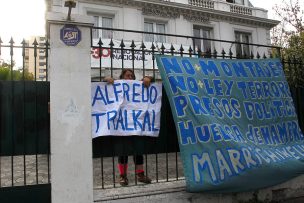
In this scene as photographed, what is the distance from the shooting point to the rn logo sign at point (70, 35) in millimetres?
4377

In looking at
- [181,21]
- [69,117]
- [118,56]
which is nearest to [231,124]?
[69,117]

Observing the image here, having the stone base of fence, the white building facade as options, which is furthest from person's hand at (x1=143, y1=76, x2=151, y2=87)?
the white building facade

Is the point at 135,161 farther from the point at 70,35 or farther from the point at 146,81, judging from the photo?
the point at 70,35

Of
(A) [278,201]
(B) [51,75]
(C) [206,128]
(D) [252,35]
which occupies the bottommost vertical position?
(A) [278,201]

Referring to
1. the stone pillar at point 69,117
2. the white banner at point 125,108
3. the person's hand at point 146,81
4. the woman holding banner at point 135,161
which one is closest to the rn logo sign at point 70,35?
the stone pillar at point 69,117

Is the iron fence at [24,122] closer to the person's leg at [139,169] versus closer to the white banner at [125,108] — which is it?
the white banner at [125,108]

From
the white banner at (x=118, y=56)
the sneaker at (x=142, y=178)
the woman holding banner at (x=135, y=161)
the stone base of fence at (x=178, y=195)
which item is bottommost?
the stone base of fence at (x=178, y=195)

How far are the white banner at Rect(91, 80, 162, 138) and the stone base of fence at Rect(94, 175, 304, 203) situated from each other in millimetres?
793

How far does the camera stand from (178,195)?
4.79m

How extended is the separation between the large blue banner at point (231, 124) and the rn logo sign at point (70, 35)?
1.26 meters

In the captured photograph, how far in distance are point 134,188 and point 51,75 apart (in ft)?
6.44

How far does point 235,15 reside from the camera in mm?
18047

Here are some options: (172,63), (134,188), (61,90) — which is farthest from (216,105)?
(61,90)

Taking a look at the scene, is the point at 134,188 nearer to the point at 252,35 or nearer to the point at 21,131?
the point at 21,131
